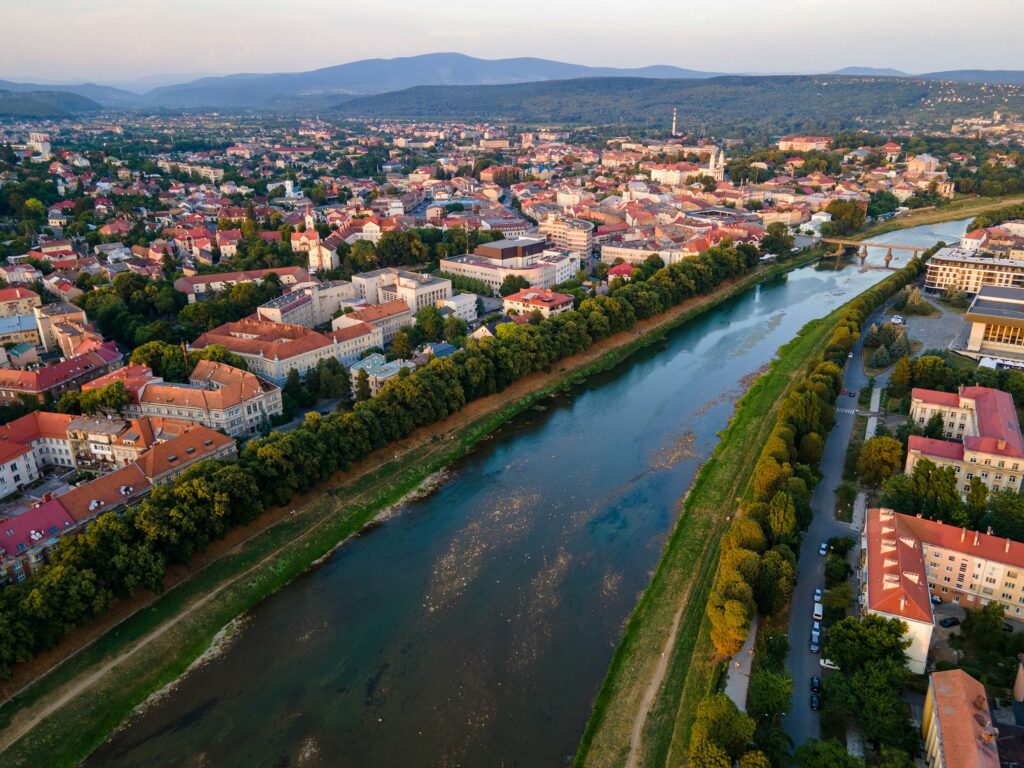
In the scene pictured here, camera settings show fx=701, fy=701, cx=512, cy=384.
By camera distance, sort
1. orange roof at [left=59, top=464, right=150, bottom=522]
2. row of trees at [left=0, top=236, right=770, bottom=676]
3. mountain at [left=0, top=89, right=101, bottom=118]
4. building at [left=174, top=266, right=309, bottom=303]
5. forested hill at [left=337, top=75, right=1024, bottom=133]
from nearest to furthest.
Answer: row of trees at [left=0, top=236, right=770, bottom=676], orange roof at [left=59, top=464, right=150, bottom=522], building at [left=174, top=266, right=309, bottom=303], forested hill at [left=337, top=75, right=1024, bottom=133], mountain at [left=0, top=89, right=101, bottom=118]

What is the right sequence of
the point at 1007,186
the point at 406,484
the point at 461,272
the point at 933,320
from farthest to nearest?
1. the point at 1007,186
2. the point at 461,272
3. the point at 933,320
4. the point at 406,484

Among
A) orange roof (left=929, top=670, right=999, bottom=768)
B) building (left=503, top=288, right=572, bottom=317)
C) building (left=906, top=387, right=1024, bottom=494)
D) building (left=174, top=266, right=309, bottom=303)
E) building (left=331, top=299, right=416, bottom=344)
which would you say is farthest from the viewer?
building (left=174, top=266, right=309, bottom=303)

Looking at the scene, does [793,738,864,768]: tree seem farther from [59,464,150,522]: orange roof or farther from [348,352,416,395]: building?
[348,352,416,395]: building

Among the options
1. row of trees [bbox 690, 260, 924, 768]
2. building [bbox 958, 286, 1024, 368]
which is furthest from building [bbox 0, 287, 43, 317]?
building [bbox 958, 286, 1024, 368]

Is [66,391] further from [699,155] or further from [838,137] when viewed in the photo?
[838,137]

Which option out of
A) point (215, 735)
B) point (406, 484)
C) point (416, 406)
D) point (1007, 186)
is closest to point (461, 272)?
point (416, 406)

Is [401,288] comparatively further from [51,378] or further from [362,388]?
[51,378]
